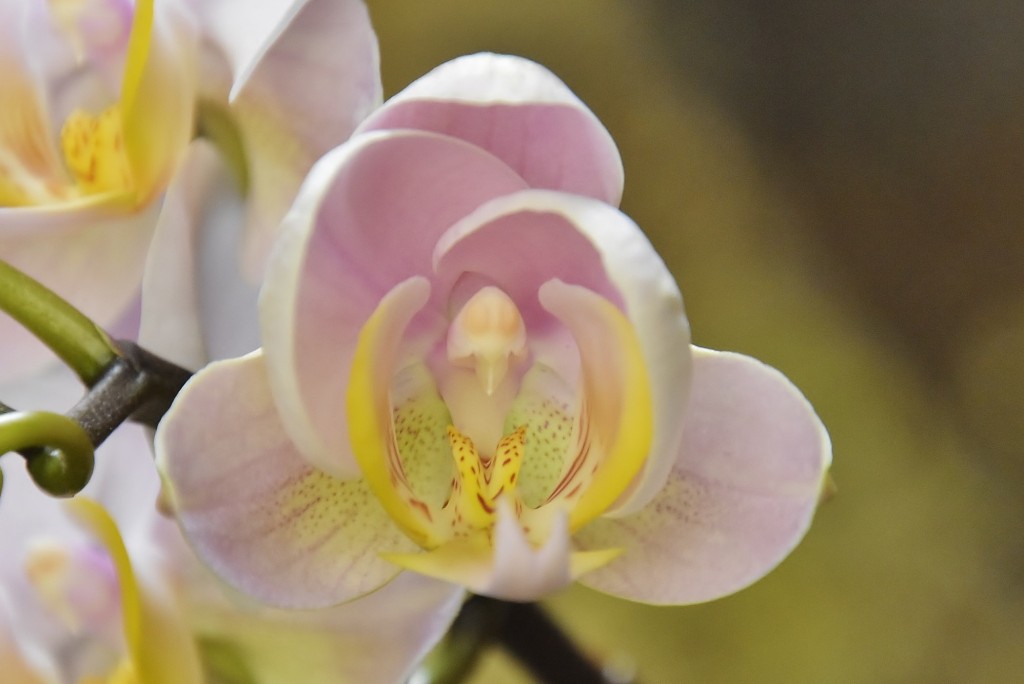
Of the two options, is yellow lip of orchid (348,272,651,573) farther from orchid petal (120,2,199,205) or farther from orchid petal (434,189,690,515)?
orchid petal (120,2,199,205)

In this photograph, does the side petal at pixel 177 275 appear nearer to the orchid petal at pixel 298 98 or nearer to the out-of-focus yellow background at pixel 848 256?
the orchid petal at pixel 298 98

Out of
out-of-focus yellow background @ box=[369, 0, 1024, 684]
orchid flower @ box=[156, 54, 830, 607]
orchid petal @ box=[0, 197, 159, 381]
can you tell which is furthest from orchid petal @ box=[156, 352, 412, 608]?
out-of-focus yellow background @ box=[369, 0, 1024, 684]

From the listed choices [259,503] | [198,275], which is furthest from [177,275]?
[259,503]

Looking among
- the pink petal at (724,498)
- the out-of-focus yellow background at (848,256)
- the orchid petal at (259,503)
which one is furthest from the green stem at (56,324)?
the out-of-focus yellow background at (848,256)

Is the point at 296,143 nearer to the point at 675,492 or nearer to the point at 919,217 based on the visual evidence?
the point at 675,492

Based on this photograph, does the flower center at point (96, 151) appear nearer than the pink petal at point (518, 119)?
No
